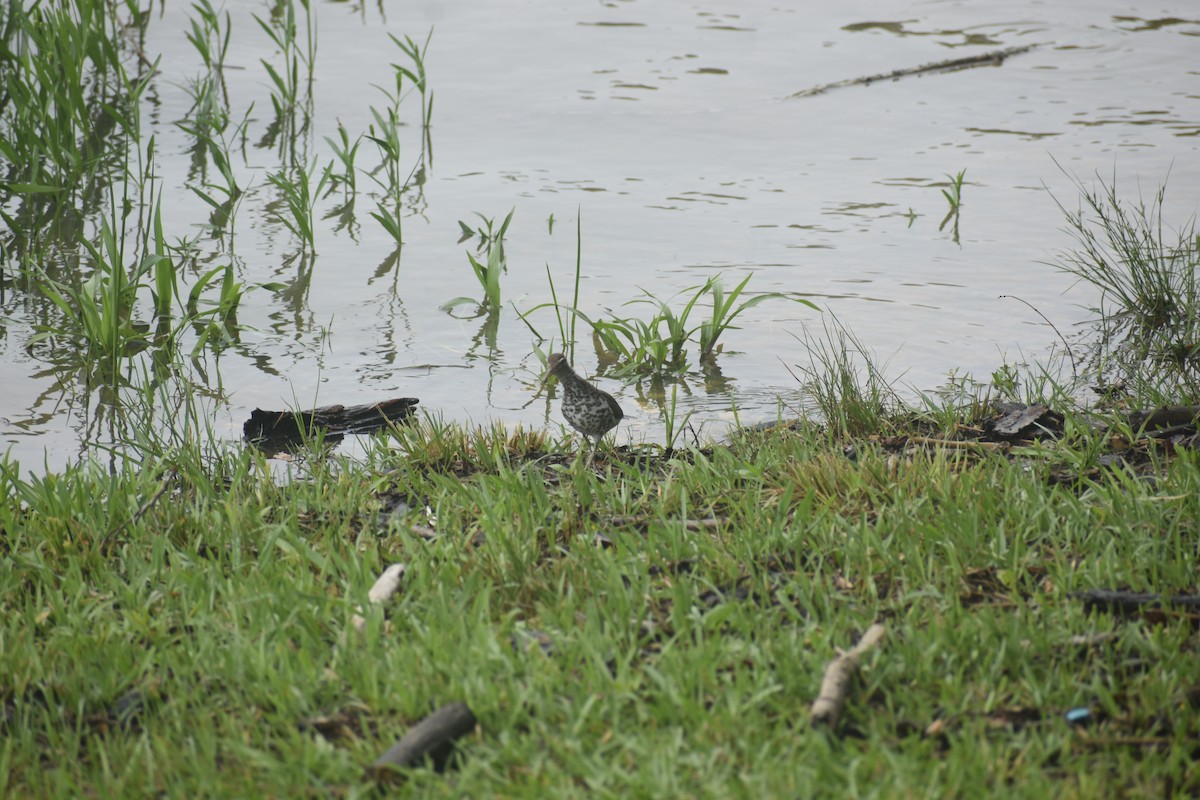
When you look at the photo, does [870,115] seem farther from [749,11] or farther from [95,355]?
[95,355]

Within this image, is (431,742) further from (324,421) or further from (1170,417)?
(1170,417)

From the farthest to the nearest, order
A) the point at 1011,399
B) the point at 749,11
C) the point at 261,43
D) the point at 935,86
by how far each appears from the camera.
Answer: the point at 749,11
the point at 261,43
the point at 935,86
the point at 1011,399

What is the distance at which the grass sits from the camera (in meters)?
2.34

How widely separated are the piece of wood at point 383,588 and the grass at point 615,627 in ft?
0.16

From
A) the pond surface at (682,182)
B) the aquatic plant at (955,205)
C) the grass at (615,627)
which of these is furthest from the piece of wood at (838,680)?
the aquatic plant at (955,205)

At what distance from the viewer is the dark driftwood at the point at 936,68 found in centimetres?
989

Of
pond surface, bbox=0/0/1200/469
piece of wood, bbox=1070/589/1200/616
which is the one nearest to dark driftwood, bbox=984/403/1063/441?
pond surface, bbox=0/0/1200/469

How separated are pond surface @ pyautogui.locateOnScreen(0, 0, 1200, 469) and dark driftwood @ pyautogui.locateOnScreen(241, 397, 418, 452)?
26 cm

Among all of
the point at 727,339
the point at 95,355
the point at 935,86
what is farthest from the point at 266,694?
the point at 935,86

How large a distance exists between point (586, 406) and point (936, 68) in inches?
305

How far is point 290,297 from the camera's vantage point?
6102 mm

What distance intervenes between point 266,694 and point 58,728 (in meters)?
0.50

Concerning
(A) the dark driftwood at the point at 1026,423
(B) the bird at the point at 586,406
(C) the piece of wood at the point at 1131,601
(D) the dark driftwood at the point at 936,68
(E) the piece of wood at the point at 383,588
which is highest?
(D) the dark driftwood at the point at 936,68

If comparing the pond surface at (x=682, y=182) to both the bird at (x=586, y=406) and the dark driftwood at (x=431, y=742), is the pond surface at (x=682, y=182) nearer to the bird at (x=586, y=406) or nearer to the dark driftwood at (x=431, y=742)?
the bird at (x=586, y=406)
